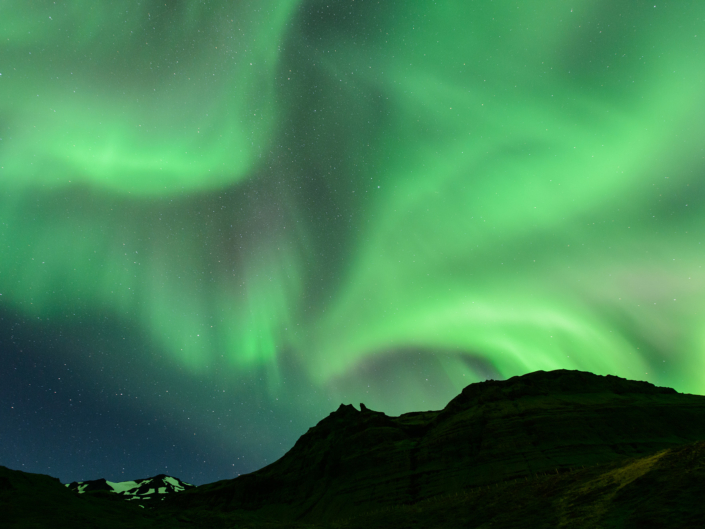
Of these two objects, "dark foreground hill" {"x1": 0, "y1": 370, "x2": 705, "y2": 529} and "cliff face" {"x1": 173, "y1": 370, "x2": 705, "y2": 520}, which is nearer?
"dark foreground hill" {"x1": 0, "y1": 370, "x2": 705, "y2": 529}

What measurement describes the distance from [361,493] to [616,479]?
2515 inches

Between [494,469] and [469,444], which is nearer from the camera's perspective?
[494,469]

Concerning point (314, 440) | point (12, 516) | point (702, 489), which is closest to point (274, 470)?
point (314, 440)

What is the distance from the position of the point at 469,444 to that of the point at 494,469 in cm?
1213

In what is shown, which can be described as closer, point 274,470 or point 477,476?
point 477,476

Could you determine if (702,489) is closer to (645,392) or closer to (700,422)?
(700,422)

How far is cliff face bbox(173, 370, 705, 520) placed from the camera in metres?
75.5

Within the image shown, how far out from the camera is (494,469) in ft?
246

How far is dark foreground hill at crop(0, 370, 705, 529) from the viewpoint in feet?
92.5

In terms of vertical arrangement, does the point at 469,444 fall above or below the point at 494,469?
above

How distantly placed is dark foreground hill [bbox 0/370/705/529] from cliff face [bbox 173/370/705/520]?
342 millimetres

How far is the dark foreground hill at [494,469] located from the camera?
28.2 m

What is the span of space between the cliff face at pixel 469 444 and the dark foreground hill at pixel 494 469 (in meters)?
0.34

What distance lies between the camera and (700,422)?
8262 cm
